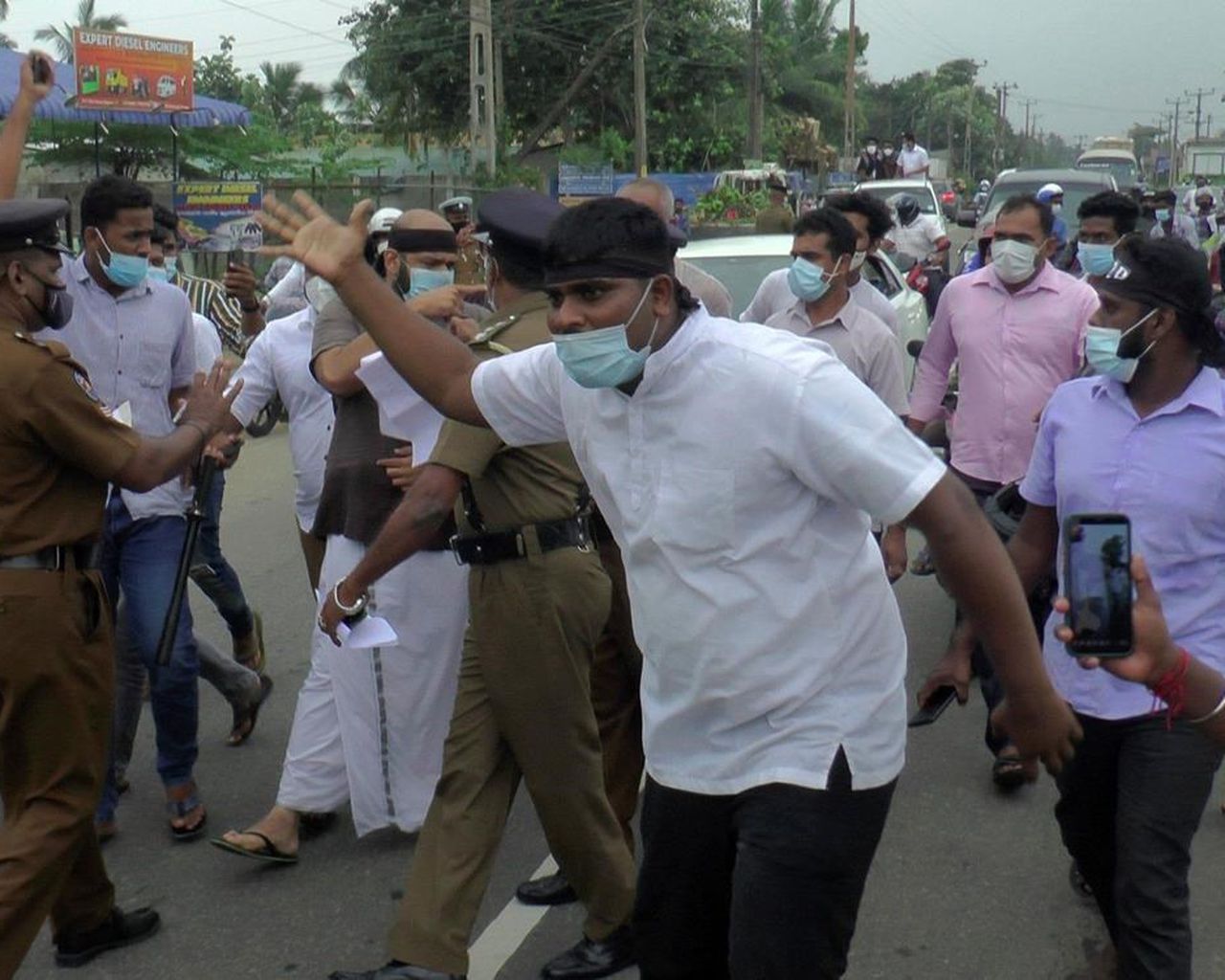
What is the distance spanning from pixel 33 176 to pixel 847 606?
2721cm

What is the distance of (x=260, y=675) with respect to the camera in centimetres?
684

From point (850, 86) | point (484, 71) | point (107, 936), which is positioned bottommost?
point (107, 936)

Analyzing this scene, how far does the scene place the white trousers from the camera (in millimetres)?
4824

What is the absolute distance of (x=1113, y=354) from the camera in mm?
3646

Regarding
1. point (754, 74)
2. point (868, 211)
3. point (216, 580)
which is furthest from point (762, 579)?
point (754, 74)

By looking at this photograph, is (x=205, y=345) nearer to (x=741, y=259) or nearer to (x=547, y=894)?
(x=547, y=894)

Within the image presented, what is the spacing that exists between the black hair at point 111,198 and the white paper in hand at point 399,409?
120 cm

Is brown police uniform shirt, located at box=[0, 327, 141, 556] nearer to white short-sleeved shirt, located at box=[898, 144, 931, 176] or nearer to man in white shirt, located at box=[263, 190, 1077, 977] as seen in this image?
man in white shirt, located at box=[263, 190, 1077, 977]

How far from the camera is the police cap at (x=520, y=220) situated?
13.2ft

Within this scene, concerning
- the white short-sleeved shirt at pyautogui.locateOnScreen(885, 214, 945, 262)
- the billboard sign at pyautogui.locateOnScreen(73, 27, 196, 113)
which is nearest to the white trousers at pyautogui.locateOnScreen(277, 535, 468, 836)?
the white short-sleeved shirt at pyautogui.locateOnScreen(885, 214, 945, 262)

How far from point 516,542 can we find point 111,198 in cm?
203

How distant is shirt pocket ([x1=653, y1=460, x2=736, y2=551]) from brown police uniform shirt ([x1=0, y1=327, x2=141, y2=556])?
157cm

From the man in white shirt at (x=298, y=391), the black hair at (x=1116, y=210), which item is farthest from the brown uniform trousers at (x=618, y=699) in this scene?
the black hair at (x=1116, y=210)

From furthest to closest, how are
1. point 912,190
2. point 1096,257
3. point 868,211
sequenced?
point 912,190, point 868,211, point 1096,257
